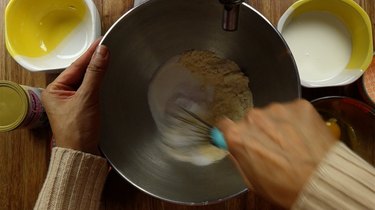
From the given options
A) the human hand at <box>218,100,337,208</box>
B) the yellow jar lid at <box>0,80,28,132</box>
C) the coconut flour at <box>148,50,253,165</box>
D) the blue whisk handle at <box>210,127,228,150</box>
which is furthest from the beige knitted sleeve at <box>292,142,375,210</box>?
the yellow jar lid at <box>0,80,28,132</box>

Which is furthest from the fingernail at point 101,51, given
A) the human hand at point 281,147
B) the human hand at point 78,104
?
the human hand at point 281,147

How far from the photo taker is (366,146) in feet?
2.41

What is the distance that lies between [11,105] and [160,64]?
262 millimetres

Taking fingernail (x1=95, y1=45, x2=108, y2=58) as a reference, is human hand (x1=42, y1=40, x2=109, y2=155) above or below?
below

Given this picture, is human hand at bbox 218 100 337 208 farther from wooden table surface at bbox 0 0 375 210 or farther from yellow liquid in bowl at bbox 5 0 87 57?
yellow liquid in bowl at bbox 5 0 87 57

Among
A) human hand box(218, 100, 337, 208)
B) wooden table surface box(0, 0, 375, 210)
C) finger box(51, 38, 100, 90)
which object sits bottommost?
wooden table surface box(0, 0, 375, 210)

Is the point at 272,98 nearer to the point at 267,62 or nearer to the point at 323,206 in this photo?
the point at 267,62

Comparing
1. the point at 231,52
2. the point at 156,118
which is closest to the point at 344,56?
the point at 231,52

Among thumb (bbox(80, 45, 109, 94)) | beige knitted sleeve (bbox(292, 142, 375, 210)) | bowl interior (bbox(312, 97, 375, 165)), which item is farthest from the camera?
bowl interior (bbox(312, 97, 375, 165))

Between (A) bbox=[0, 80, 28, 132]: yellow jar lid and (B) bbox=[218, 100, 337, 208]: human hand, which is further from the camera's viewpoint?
(A) bbox=[0, 80, 28, 132]: yellow jar lid

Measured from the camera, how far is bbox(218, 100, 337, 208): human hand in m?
0.40

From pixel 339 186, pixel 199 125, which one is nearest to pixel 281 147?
pixel 339 186

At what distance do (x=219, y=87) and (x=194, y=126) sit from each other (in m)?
0.08

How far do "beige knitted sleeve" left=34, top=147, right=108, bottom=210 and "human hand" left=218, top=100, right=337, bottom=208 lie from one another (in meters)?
0.26
